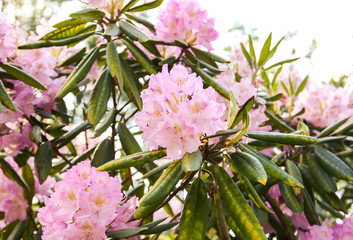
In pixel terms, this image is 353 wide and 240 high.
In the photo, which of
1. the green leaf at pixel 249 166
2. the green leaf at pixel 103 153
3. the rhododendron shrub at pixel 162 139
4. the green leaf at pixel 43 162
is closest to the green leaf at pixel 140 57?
the rhododendron shrub at pixel 162 139

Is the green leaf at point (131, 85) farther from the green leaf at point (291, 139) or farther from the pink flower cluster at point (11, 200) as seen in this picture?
the pink flower cluster at point (11, 200)

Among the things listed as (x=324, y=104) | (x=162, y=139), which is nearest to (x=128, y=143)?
(x=162, y=139)

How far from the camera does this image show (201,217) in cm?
85

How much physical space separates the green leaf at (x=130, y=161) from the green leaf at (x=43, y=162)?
0.43 meters

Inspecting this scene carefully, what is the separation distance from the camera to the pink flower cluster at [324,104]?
1.75 meters

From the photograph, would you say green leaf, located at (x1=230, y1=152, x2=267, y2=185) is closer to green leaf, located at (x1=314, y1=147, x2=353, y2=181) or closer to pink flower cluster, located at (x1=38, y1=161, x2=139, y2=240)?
pink flower cluster, located at (x1=38, y1=161, x2=139, y2=240)

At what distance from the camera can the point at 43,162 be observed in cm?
127

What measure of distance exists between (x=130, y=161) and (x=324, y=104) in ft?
3.91

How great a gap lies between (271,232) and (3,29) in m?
1.15

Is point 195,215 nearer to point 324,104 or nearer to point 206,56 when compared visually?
point 206,56

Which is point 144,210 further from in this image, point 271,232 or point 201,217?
point 271,232

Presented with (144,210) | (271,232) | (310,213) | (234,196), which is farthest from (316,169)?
(144,210)

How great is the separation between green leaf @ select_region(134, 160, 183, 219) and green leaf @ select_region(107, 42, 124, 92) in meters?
0.37

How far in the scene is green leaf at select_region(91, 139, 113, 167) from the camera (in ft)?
4.00
